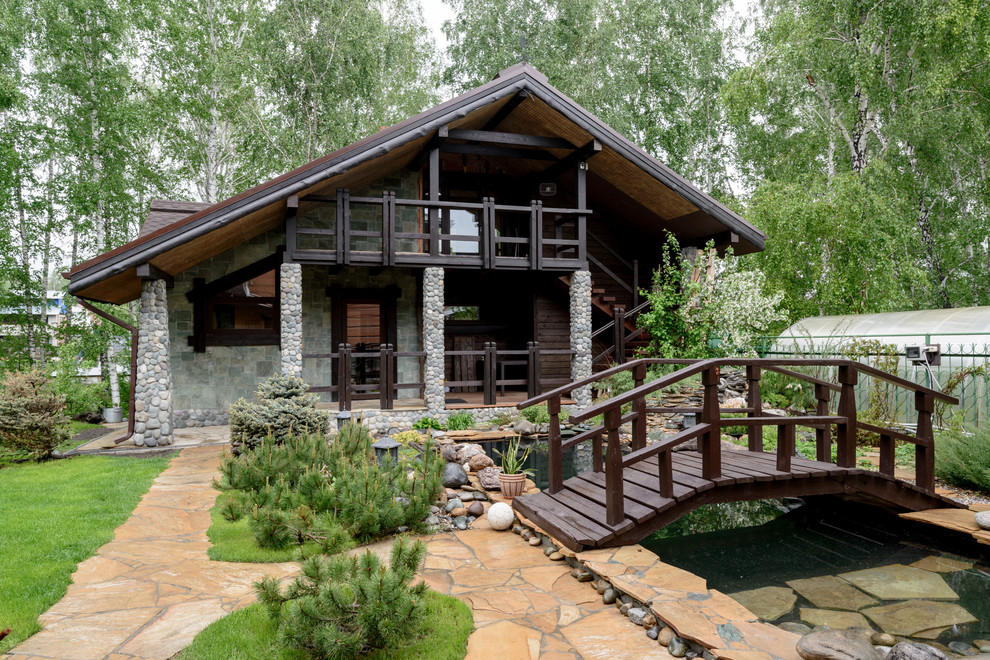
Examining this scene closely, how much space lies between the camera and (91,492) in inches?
266

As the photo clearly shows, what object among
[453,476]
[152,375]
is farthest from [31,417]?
[453,476]

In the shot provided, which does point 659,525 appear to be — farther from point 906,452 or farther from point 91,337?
point 91,337

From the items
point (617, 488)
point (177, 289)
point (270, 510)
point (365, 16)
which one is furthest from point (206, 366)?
point (365, 16)

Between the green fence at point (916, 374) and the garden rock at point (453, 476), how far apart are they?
247 inches

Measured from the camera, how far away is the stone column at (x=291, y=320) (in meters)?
11.1

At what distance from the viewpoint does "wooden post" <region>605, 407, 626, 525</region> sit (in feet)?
15.6

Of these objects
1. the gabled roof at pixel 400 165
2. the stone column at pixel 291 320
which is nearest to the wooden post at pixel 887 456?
the gabled roof at pixel 400 165

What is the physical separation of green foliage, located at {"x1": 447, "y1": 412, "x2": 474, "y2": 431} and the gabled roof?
505cm

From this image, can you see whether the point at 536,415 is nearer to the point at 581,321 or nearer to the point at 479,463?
the point at 581,321

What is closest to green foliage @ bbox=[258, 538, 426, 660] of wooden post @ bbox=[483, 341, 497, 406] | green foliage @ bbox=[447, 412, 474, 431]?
green foliage @ bbox=[447, 412, 474, 431]

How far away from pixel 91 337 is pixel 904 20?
2231 centimetres

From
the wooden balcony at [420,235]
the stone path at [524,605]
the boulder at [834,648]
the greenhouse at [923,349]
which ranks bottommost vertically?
the stone path at [524,605]

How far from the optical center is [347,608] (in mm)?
3047

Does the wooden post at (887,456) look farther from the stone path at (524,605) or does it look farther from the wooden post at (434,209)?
the wooden post at (434,209)
